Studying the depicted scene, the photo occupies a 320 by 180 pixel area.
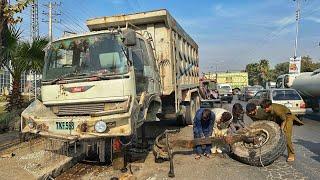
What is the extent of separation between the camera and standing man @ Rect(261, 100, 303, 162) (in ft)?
27.0

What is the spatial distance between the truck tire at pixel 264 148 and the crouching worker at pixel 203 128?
65 centimetres

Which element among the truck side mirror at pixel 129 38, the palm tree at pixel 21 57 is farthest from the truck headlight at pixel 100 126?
the palm tree at pixel 21 57

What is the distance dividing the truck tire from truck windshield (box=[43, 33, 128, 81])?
2.93 metres

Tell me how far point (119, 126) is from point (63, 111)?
1451mm

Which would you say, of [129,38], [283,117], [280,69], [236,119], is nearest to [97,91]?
[129,38]

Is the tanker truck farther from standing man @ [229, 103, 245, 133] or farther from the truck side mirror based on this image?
the truck side mirror

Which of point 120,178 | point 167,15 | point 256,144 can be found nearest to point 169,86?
point 167,15

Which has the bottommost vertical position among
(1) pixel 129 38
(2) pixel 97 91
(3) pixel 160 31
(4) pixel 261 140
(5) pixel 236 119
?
(4) pixel 261 140

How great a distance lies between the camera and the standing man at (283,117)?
8.23 meters

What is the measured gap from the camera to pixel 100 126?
273 inches

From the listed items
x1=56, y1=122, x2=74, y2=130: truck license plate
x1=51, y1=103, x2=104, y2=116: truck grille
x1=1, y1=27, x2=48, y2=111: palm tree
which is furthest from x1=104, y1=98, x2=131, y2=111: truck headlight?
x1=1, y1=27, x2=48, y2=111: palm tree

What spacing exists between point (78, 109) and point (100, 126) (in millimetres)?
882

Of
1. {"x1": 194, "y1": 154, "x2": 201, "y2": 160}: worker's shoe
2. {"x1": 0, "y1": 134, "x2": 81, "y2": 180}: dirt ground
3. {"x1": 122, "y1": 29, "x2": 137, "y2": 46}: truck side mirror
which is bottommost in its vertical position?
{"x1": 0, "y1": 134, "x2": 81, "y2": 180}: dirt ground

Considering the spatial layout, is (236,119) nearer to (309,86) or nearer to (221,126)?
(221,126)
